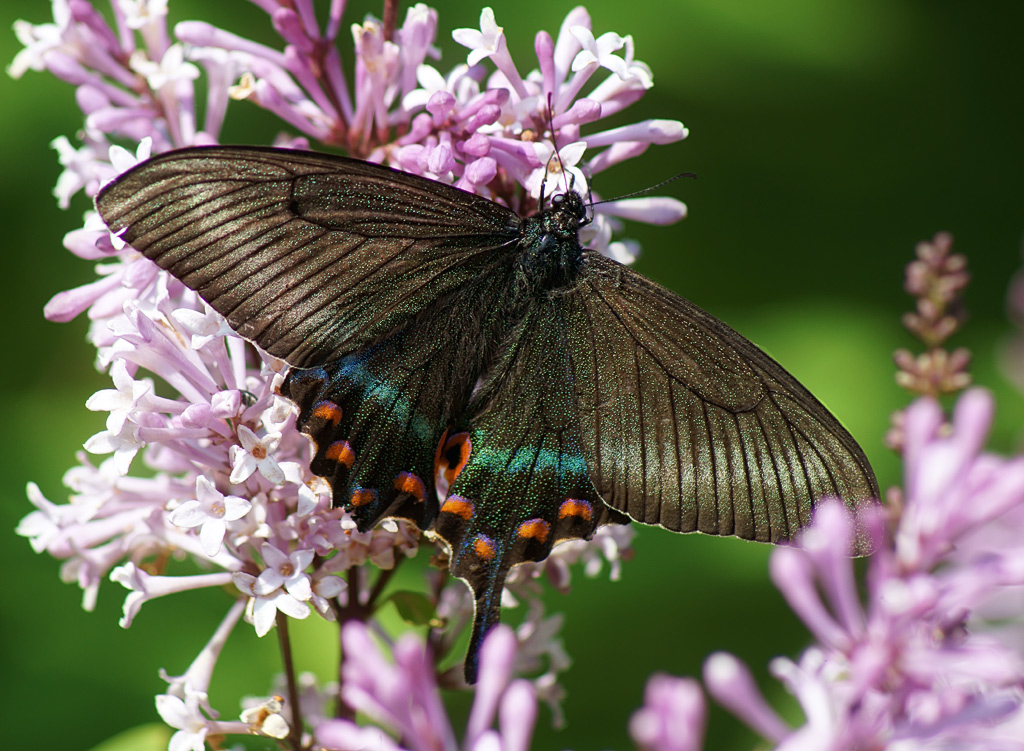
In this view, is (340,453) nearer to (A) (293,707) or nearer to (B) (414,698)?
(A) (293,707)

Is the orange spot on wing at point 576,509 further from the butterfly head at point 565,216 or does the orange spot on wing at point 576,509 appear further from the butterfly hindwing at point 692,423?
the butterfly head at point 565,216

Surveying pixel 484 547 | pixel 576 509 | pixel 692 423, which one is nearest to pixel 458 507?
pixel 484 547

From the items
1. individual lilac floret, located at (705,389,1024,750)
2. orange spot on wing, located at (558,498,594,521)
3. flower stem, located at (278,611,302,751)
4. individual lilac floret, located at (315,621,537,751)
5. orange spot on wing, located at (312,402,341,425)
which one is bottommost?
flower stem, located at (278,611,302,751)

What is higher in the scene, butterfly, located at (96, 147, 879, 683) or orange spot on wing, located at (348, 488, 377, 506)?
butterfly, located at (96, 147, 879, 683)

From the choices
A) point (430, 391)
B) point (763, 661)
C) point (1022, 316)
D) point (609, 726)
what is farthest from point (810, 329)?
point (430, 391)

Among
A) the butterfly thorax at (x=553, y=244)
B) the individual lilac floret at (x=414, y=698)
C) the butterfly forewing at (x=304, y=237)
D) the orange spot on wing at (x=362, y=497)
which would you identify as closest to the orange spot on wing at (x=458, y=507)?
the orange spot on wing at (x=362, y=497)

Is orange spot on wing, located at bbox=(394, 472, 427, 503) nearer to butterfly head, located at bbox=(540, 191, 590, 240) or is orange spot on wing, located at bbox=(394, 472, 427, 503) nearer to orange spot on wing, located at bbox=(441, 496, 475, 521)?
orange spot on wing, located at bbox=(441, 496, 475, 521)

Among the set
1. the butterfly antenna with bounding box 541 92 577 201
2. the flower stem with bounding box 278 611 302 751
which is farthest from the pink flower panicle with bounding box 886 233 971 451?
the flower stem with bounding box 278 611 302 751

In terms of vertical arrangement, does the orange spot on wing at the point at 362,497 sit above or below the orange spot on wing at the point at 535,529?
below
